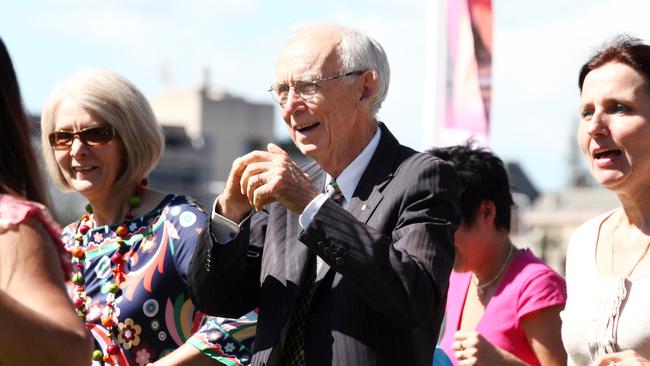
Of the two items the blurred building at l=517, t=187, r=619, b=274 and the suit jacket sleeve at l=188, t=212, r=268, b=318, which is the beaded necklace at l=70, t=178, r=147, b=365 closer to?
the suit jacket sleeve at l=188, t=212, r=268, b=318

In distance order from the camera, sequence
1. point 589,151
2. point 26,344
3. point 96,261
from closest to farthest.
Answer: point 26,344, point 589,151, point 96,261

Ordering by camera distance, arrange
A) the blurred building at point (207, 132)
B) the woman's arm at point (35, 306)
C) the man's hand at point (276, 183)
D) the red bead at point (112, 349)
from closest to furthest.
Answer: the woman's arm at point (35, 306) → the man's hand at point (276, 183) → the red bead at point (112, 349) → the blurred building at point (207, 132)

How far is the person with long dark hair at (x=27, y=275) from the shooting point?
273 centimetres

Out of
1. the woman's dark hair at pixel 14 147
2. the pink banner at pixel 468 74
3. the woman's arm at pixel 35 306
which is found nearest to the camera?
the woman's arm at pixel 35 306

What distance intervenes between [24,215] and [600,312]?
195 centimetres

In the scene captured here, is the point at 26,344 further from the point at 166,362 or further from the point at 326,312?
the point at 166,362

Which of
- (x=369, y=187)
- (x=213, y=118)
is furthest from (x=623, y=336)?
(x=213, y=118)

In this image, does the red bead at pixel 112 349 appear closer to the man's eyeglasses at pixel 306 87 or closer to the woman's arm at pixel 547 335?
the man's eyeglasses at pixel 306 87

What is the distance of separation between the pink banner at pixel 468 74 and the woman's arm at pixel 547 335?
1379 millimetres

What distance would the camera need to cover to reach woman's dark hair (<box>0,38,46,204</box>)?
2.89m

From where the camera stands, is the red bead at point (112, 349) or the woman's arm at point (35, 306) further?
the red bead at point (112, 349)

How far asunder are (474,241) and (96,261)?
1567 millimetres

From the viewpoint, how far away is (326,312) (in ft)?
12.5

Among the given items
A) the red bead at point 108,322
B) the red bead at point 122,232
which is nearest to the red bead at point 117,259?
the red bead at point 122,232
